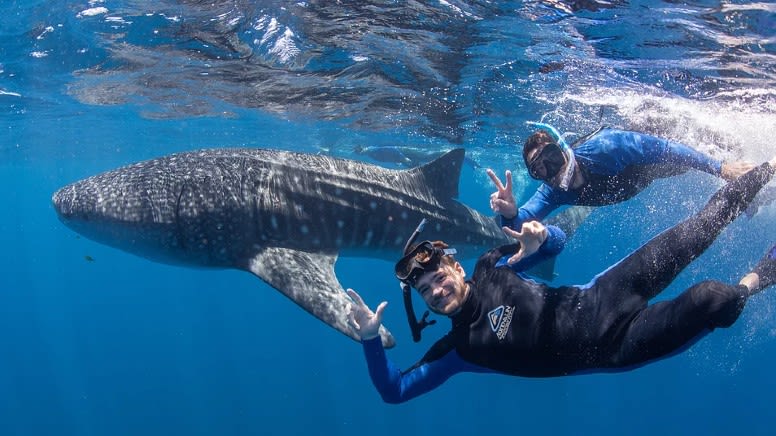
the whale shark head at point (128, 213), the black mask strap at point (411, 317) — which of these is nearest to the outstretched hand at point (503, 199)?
the black mask strap at point (411, 317)

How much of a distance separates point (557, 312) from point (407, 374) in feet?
5.11

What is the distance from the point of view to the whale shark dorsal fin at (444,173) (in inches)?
347

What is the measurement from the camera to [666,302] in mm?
4117

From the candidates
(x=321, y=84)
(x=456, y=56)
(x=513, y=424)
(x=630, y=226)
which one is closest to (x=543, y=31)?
(x=456, y=56)

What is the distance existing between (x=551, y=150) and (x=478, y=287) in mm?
2383

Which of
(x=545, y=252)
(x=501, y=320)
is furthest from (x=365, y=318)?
(x=545, y=252)

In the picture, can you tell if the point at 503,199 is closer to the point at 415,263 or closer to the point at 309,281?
the point at 415,263

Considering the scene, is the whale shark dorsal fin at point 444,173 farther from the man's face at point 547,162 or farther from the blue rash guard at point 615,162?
the man's face at point 547,162

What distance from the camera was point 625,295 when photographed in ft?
14.6

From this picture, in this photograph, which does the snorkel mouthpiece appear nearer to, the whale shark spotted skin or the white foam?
the whale shark spotted skin

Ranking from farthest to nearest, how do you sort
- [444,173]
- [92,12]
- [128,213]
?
[92,12]
[444,173]
[128,213]

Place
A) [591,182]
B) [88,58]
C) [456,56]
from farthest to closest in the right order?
[88,58] < [456,56] < [591,182]

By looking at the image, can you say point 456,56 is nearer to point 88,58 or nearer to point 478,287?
point 478,287

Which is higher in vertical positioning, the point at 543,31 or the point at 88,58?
the point at 543,31
